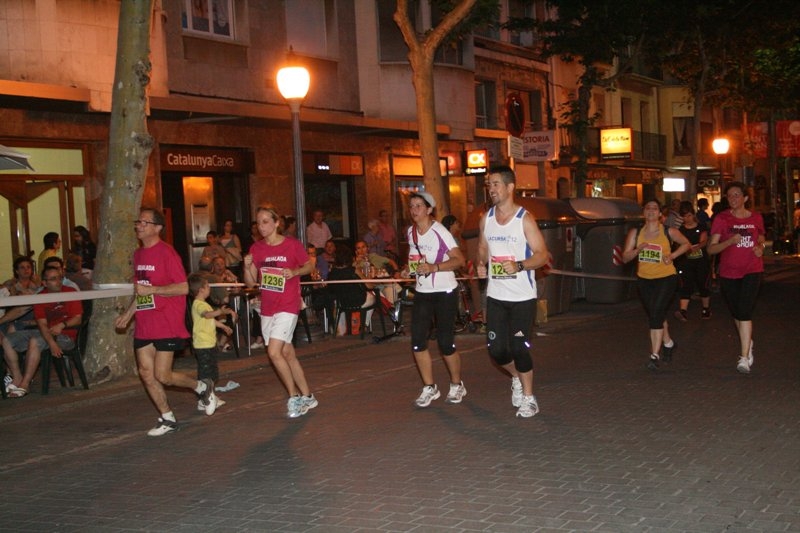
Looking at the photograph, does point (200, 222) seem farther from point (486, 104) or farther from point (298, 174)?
point (486, 104)

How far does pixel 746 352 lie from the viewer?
10.9 metres

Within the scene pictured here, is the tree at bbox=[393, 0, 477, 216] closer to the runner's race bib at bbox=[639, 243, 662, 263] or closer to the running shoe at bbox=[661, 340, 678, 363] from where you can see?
the runner's race bib at bbox=[639, 243, 662, 263]

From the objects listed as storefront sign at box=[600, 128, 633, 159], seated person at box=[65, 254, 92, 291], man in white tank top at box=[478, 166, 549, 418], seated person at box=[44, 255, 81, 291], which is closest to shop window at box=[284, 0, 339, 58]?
seated person at box=[65, 254, 92, 291]

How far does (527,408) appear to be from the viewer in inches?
345

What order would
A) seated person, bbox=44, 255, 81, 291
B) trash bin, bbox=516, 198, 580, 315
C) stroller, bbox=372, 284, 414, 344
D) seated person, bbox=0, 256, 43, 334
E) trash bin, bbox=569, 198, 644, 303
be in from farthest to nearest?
trash bin, bbox=569, 198, 644, 303 < trash bin, bbox=516, 198, 580, 315 < stroller, bbox=372, 284, 414, 344 < seated person, bbox=44, 255, 81, 291 < seated person, bbox=0, 256, 43, 334

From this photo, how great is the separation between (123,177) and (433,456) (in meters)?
6.59

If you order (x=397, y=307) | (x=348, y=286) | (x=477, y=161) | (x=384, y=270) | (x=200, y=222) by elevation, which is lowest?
(x=397, y=307)

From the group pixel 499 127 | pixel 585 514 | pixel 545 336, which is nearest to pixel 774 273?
pixel 499 127

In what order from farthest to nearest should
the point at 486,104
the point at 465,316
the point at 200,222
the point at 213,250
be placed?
the point at 486,104
the point at 200,222
the point at 213,250
the point at 465,316

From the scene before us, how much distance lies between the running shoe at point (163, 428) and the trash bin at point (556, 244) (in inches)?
383

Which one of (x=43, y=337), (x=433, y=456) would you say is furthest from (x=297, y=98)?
(x=433, y=456)

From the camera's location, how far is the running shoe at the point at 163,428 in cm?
899

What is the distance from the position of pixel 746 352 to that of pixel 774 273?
18.5 m

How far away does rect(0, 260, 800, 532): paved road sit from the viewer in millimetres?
6047
